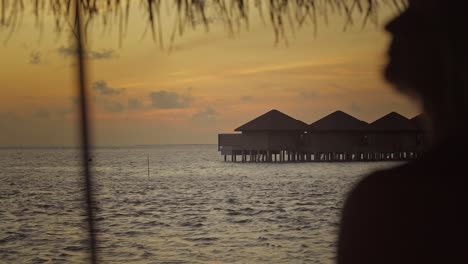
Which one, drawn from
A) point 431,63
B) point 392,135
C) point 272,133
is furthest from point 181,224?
point 392,135

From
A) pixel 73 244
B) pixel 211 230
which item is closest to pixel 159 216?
pixel 211 230

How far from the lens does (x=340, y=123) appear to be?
3316 centimetres

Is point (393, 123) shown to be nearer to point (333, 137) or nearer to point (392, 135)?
point (392, 135)

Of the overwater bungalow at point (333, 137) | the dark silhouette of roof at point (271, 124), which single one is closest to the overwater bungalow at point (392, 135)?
the overwater bungalow at point (333, 137)

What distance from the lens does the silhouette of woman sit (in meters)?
0.93

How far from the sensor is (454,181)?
3.26 ft

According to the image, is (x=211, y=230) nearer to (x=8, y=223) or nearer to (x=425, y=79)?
(x=8, y=223)

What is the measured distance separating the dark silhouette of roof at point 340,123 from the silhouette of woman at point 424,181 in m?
32.2

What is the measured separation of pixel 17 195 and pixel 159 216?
1142cm

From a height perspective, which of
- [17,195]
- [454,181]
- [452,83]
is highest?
[452,83]

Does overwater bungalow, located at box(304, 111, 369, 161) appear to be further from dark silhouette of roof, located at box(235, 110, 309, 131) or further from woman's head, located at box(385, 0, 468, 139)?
woman's head, located at box(385, 0, 468, 139)

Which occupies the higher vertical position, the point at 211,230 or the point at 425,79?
the point at 425,79

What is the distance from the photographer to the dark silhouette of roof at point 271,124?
1314 inches

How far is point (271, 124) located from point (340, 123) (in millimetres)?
3612
